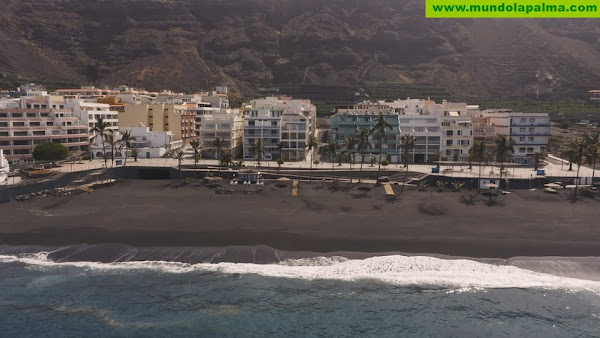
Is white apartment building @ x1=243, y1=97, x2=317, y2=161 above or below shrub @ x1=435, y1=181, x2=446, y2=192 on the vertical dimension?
above

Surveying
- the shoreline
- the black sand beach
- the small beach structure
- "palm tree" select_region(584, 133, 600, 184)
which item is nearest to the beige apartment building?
the small beach structure

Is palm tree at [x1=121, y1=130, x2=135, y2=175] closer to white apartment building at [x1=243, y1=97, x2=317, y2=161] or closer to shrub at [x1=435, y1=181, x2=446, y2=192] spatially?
white apartment building at [x1=243, y1=97, x2=317, y2=161]

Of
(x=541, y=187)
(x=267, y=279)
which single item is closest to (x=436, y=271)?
(x=267, y=279)

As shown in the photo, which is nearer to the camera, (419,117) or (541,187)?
(541,187)

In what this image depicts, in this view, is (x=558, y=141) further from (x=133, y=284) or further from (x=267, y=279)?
(x=133, y=284)

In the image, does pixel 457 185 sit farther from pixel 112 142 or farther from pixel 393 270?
pixel 112 142

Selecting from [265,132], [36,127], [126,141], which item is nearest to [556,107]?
[265,132]

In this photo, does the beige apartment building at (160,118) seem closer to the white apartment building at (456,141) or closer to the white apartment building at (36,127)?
the white apartment building at (36,127)

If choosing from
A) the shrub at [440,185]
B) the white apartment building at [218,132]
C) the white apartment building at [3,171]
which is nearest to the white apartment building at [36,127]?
the white apartment building at [3,171]
